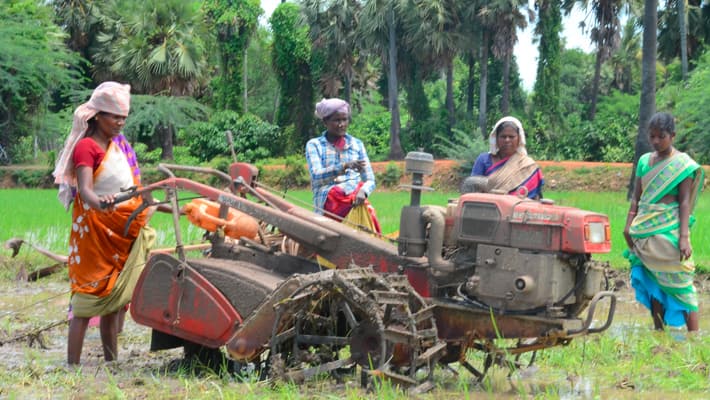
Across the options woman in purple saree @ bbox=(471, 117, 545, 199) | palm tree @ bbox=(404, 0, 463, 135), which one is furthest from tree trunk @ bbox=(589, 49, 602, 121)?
woman in purple saree @ bbox=(471, 117, 545, 199)

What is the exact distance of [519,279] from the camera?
4.50m

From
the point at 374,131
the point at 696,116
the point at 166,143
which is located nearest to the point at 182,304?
the point at 696,116

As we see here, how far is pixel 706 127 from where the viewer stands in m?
24.0

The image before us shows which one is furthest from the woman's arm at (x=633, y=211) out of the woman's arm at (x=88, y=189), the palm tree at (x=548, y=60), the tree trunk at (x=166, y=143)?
the tree trunk at (x=166, y=143)

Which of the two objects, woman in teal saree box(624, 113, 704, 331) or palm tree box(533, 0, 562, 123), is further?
palm tree box(533, 0, 562, 123)

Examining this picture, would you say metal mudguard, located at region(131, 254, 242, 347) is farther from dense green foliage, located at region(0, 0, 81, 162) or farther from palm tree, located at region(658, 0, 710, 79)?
palm tree, located at region(658, 0, 710, 79)

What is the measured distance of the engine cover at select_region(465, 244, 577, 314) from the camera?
14.7 feet

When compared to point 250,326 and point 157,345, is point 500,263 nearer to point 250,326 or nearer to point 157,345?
point 250,326

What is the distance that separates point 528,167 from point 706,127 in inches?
798

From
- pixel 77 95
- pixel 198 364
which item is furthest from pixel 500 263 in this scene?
pixel 77 95

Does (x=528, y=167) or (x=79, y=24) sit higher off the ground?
(x=79, y=24)

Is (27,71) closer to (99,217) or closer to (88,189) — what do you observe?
(99,217)

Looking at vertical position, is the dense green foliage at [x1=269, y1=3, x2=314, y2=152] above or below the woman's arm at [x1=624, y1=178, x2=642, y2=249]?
above

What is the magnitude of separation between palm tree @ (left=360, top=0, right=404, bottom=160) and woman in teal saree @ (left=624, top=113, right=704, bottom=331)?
2870 cm
